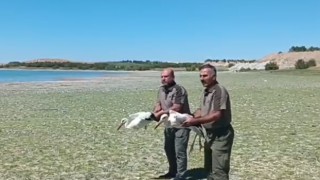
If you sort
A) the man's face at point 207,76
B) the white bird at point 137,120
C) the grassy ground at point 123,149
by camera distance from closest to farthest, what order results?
the man's face at point 207,76 → the white bird at point 137,120 → the grassy ground at point 123,149

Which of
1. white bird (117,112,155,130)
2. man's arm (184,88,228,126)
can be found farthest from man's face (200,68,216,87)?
white bird (117,112,155,130)

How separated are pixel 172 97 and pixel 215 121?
1733mm

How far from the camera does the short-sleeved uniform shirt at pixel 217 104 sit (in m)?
6.87

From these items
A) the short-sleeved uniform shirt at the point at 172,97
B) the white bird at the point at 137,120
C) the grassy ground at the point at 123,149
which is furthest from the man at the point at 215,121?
the grassy ground at the point at 123,149

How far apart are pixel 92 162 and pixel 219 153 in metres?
4.75

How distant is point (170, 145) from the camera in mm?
9180

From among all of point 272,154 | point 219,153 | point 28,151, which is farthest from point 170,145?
point 28,151

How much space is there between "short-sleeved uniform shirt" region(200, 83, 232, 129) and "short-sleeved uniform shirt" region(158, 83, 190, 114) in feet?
4.56

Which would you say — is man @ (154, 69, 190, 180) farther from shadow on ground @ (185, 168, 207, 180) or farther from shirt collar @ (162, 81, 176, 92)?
shadow on ground @ (185, 168, 207, 180)

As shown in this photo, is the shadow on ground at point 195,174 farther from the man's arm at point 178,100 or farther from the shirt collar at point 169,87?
the shirt collar at point 169,87

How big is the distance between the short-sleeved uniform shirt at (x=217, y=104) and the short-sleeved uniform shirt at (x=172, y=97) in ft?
4.56

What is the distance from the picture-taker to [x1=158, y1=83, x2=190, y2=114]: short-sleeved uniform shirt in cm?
851

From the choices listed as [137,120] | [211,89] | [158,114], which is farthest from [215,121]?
[158,114]

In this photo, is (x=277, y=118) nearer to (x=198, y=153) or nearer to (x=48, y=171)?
(x=198, y=153)
